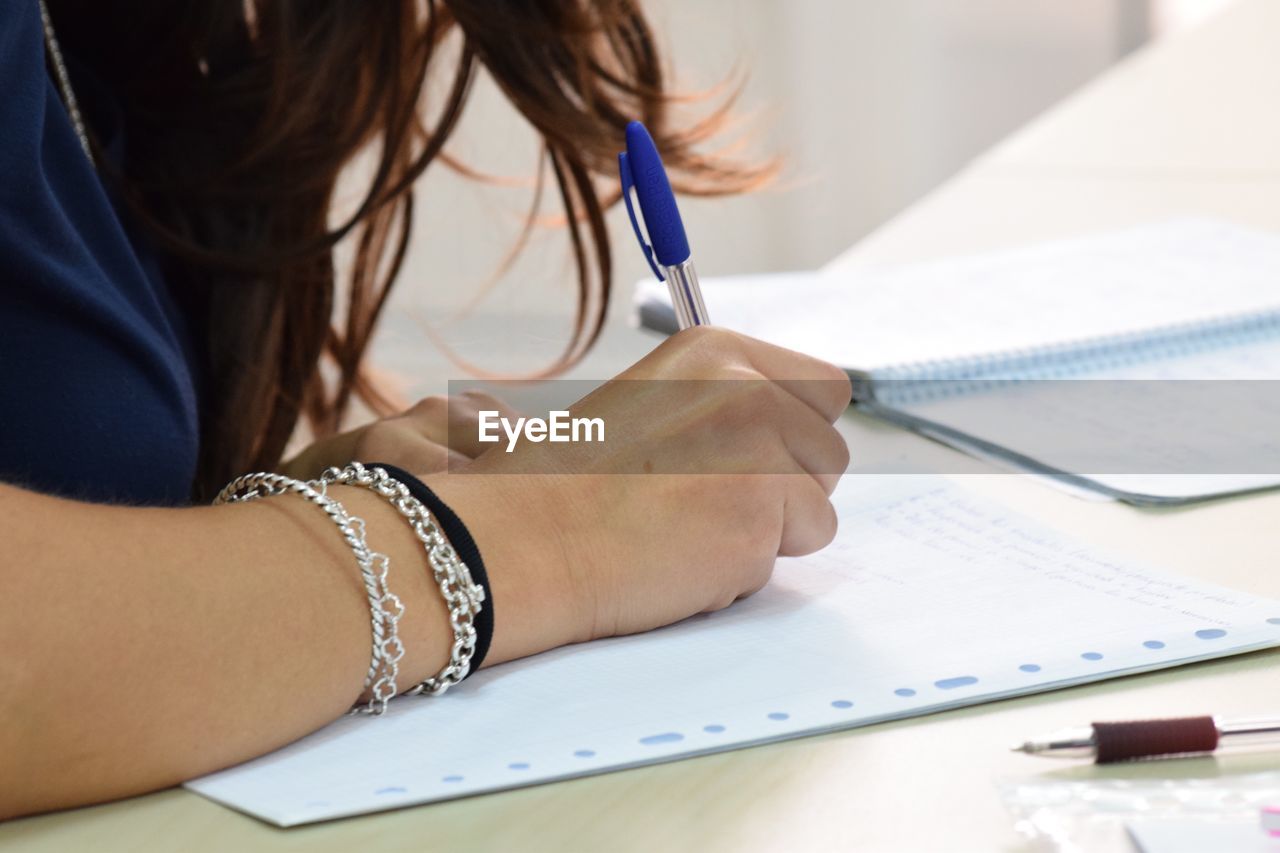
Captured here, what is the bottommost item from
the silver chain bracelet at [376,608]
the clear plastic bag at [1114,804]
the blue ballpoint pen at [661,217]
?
the clear plastic bag at [1114,804]

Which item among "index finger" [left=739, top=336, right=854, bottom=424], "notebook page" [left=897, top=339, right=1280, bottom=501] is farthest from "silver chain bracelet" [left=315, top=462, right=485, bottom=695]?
"notebook page" [left=897, top=339, right=1280, bottom=501]

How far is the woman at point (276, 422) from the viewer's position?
0.46 metres

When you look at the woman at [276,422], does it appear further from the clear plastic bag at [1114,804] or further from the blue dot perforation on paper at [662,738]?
the clear plastic bag at [1114,804]

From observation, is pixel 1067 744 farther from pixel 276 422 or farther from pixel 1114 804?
pixel 276 422

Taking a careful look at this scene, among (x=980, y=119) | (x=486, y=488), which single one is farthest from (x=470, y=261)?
(x=486, y=488)

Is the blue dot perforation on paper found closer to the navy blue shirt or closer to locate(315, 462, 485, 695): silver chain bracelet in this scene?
locate(315, 462, 485, 695): silver chain bracelet

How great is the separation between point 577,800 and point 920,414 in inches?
17.8

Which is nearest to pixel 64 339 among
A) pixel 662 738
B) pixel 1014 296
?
pixel 662 738

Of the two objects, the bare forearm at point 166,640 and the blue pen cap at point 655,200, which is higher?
the blue pen cap at point 655,200

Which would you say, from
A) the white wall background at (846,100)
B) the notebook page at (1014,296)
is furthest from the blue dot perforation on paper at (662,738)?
the white wall background at (846,100)

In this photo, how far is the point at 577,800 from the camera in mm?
440

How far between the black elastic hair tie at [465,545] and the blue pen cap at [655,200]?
16 cm

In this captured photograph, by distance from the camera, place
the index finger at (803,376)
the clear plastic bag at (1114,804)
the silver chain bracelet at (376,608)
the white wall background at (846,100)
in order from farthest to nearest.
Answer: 1. the white wall background at (846,100)
2. the index finger at (803,376)
3. the silver chain bracelet at (376,608)
4. the clear plastic bag at (1114,804)

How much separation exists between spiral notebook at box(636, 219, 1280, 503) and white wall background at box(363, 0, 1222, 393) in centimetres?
237
